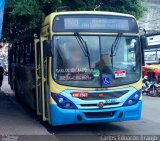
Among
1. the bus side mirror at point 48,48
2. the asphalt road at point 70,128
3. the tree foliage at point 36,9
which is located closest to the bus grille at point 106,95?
the asphalt road at point 70,128

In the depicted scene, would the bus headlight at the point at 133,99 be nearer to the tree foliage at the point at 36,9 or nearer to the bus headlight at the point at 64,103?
the bus headlight at the point at 64,103

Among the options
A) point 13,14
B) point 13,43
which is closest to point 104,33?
point 13,14

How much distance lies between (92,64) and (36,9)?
14.1 ft

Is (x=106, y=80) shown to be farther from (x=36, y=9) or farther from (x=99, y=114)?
→ (x=36, y=9)

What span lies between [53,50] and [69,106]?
1408 mm

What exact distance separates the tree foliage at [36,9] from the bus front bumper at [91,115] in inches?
181

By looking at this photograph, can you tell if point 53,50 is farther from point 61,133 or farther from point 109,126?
point 109,126

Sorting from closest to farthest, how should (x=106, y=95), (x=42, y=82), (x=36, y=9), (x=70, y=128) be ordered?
(x=106, y=95)
(x=42, y=82)
(x=70, y=128)
(x=36, y=9)

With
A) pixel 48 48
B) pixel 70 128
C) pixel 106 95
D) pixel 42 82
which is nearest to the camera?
pixel 48 48

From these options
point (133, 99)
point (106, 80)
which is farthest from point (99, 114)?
point (133, 99)

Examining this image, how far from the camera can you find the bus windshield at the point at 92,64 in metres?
9.96

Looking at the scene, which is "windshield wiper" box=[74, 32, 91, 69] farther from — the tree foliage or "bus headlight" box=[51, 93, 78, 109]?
the tree foliage

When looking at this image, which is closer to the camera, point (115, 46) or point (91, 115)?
point (91, 115)

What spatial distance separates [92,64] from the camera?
33.2ft
